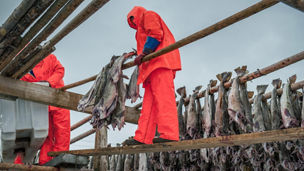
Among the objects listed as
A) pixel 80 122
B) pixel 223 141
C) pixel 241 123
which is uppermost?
pixel 80 122

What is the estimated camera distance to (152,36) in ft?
12.7

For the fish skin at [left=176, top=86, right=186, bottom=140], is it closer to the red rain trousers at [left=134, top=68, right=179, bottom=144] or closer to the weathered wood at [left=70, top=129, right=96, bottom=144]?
the red rain trousers at [left=134, top=68, right=179, bottom=144]

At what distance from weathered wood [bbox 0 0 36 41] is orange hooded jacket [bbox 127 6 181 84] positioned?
1468 millimetres

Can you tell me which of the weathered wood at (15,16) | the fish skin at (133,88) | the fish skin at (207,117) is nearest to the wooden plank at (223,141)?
the fish skin at (133,88)

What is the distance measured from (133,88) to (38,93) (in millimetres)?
1603

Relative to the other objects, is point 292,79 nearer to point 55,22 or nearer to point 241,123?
point 241,123

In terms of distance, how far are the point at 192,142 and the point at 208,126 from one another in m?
2.37

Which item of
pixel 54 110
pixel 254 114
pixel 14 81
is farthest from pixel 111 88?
pixel 254 114

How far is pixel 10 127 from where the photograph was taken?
184 inches

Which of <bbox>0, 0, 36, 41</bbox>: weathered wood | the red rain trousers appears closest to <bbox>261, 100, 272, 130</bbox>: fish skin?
the red rain trousers

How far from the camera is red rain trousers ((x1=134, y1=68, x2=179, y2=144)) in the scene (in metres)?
3.40

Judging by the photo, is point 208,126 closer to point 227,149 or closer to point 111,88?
point 227,149

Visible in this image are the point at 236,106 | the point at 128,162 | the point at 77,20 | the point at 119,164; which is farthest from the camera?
the point at 119,164

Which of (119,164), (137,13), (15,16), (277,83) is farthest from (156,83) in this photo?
(119,164)
